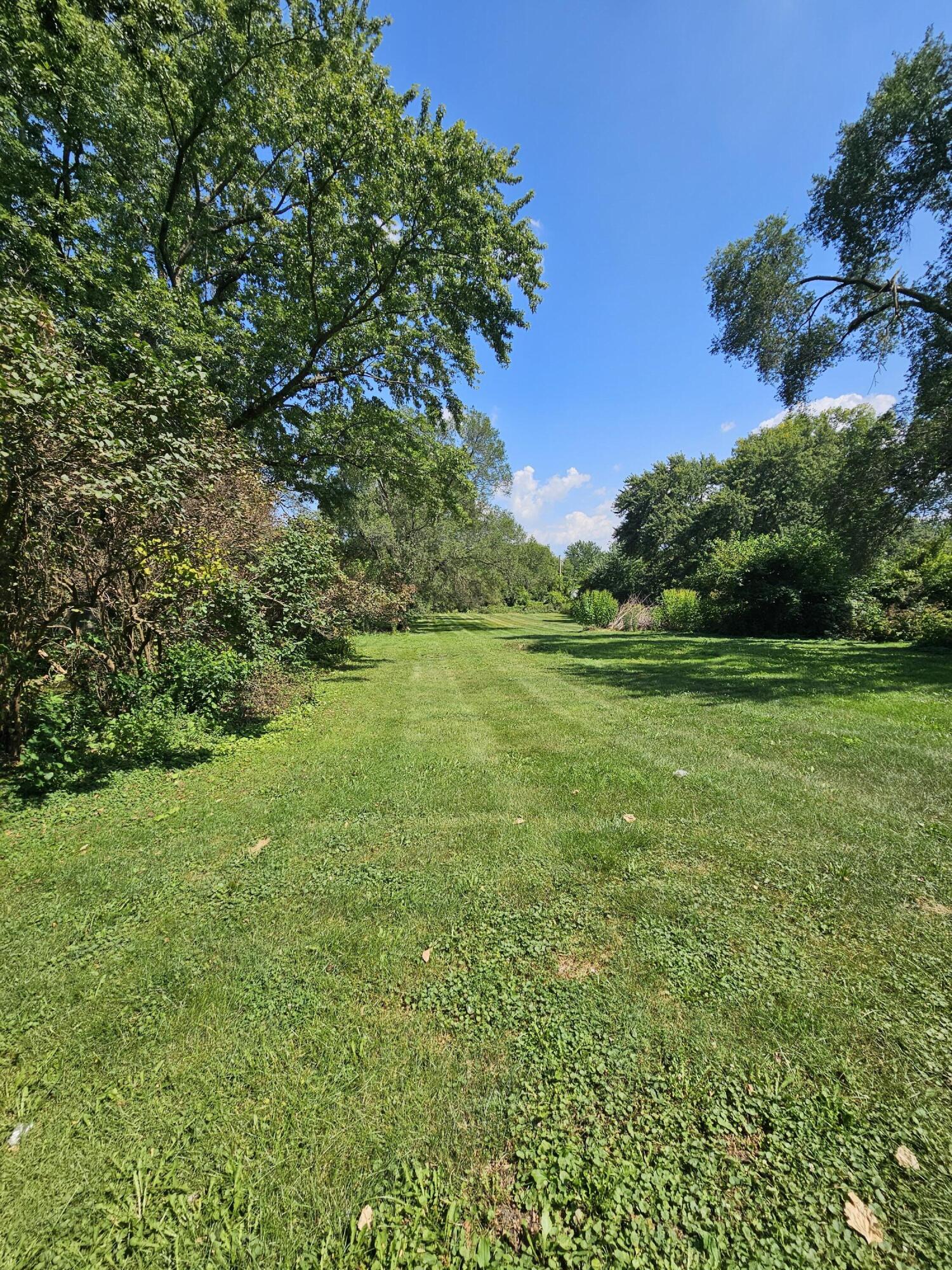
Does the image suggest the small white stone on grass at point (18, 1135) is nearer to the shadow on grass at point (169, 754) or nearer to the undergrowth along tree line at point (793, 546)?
the shadow on grass at point (169, 754)

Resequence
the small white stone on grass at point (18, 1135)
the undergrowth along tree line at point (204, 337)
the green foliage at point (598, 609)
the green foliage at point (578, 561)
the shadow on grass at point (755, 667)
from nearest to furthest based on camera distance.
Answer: the small white stone on grass at point (18, 1135) → the undergrowth along tree line at point (204, 337) → the shadow on grass at point (755, 667) → the green foliage at point (598, 609) → the green foliage at point (578, 561)

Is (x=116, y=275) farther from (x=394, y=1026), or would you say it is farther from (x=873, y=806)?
(x=873, y=806)

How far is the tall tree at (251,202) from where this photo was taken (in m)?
7.53

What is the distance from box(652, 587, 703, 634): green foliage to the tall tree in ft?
41.0

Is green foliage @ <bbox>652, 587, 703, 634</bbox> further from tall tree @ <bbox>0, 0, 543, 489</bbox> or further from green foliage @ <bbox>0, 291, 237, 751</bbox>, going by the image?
green foliage @ <bbox>0, 291, 237, 751</bbox>

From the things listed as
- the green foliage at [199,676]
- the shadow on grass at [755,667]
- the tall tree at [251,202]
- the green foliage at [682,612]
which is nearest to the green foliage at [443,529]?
the tall tree at [251,202]

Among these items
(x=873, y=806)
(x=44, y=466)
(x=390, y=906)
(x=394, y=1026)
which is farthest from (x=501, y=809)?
(x=44, y=466)

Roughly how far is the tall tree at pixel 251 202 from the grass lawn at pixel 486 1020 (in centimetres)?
716

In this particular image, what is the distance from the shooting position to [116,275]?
8141mm

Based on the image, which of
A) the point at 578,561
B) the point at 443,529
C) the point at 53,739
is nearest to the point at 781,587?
the point at 443,529

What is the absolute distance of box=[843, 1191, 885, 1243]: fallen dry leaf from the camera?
123 centimetres

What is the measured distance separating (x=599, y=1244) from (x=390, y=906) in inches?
62.6

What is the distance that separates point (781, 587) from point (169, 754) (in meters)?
17.7

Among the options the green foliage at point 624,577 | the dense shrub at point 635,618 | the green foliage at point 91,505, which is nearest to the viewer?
the green foliage at point 91,505
